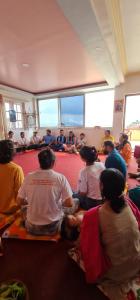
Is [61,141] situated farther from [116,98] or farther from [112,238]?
[112,238]

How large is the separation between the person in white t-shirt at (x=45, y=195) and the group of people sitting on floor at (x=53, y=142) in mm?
5106

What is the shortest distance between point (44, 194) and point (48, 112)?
24.7 feet

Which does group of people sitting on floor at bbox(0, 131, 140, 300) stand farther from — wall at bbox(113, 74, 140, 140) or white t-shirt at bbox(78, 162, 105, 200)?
wall at bbox(113, 74, 140, 140)

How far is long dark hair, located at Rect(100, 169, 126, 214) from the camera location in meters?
0.90

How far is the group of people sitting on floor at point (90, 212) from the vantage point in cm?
92

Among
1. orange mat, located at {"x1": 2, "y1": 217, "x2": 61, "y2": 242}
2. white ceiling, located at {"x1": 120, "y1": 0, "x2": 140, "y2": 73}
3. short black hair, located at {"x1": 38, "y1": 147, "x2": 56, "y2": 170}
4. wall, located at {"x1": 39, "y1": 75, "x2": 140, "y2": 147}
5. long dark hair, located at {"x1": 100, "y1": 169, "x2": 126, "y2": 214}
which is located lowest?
orange mat, located at {"x1": 2, "y1": 217, "x2": 61, "y2": 242}

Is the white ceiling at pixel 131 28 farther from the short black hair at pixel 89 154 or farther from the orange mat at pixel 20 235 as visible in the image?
the orange mat at pixel 20 235

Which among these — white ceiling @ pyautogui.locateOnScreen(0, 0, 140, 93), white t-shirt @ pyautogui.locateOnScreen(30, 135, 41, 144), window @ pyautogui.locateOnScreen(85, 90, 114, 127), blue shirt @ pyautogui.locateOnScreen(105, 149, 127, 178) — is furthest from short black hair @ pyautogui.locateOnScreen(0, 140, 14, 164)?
white t-shirt @ pyautogui.locateOnScreen(30, 135, 41, 144)

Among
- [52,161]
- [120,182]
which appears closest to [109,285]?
[120,182]

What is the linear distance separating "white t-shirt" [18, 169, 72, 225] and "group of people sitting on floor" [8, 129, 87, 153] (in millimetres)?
5128

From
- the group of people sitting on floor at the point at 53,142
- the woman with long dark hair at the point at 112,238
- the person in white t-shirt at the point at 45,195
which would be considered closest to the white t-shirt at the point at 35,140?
the group of people sitting on floor at the point at 53,142

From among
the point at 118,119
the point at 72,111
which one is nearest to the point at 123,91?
the point at 118,119

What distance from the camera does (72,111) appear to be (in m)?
7.68

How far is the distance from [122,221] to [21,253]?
1015 mm
